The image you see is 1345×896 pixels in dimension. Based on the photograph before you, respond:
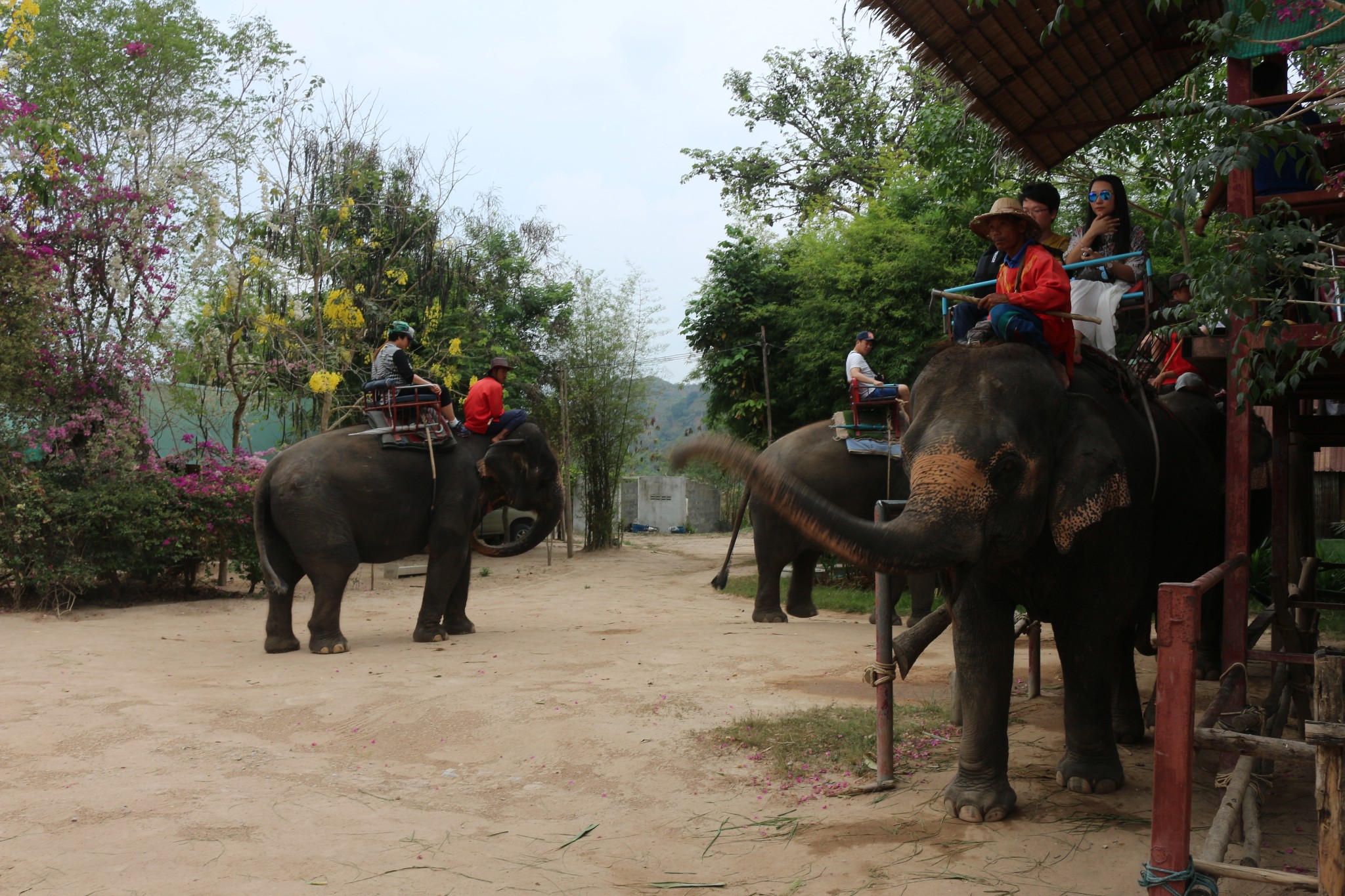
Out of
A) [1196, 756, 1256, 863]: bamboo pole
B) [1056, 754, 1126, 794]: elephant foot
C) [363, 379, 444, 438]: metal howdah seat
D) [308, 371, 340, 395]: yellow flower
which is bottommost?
[1056, 754, 1126, 794]: elephant foot

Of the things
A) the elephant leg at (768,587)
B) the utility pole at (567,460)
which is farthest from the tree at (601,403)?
the elephant leg at (768,587)

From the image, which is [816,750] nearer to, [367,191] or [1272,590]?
[1272,590]

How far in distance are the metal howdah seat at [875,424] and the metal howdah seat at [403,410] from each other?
3740 millimetres

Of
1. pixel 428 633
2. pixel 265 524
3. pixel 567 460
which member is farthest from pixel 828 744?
pixel 567 460

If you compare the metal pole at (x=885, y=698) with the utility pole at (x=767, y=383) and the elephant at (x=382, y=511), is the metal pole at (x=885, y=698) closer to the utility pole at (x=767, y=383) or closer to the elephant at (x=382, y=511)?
the elephant at (x=382, y=511)

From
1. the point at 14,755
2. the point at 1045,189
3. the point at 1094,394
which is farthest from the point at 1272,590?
the point at 14,755

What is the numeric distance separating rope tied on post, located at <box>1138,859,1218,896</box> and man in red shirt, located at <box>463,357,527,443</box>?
7.51 meters

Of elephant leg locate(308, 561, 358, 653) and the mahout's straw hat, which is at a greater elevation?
the mahout's straw hat

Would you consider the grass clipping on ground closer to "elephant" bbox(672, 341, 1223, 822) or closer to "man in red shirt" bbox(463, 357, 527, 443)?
"elephant" bbox(672, 341, 1223, 822)

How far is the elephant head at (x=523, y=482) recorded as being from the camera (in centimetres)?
972

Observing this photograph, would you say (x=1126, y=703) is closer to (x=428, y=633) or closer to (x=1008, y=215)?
(x=1008, y=215)

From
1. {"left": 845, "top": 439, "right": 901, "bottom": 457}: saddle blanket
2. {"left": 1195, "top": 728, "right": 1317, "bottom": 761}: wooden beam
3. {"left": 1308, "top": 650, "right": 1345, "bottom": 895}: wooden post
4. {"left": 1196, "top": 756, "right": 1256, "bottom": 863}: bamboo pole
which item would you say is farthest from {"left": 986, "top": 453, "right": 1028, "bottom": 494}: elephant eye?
{"left": 845, "top": 439, "right": 901, "bottom": 457}: saddle blanket

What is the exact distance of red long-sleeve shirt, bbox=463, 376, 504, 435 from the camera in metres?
9.77

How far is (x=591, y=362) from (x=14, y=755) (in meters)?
14.3
